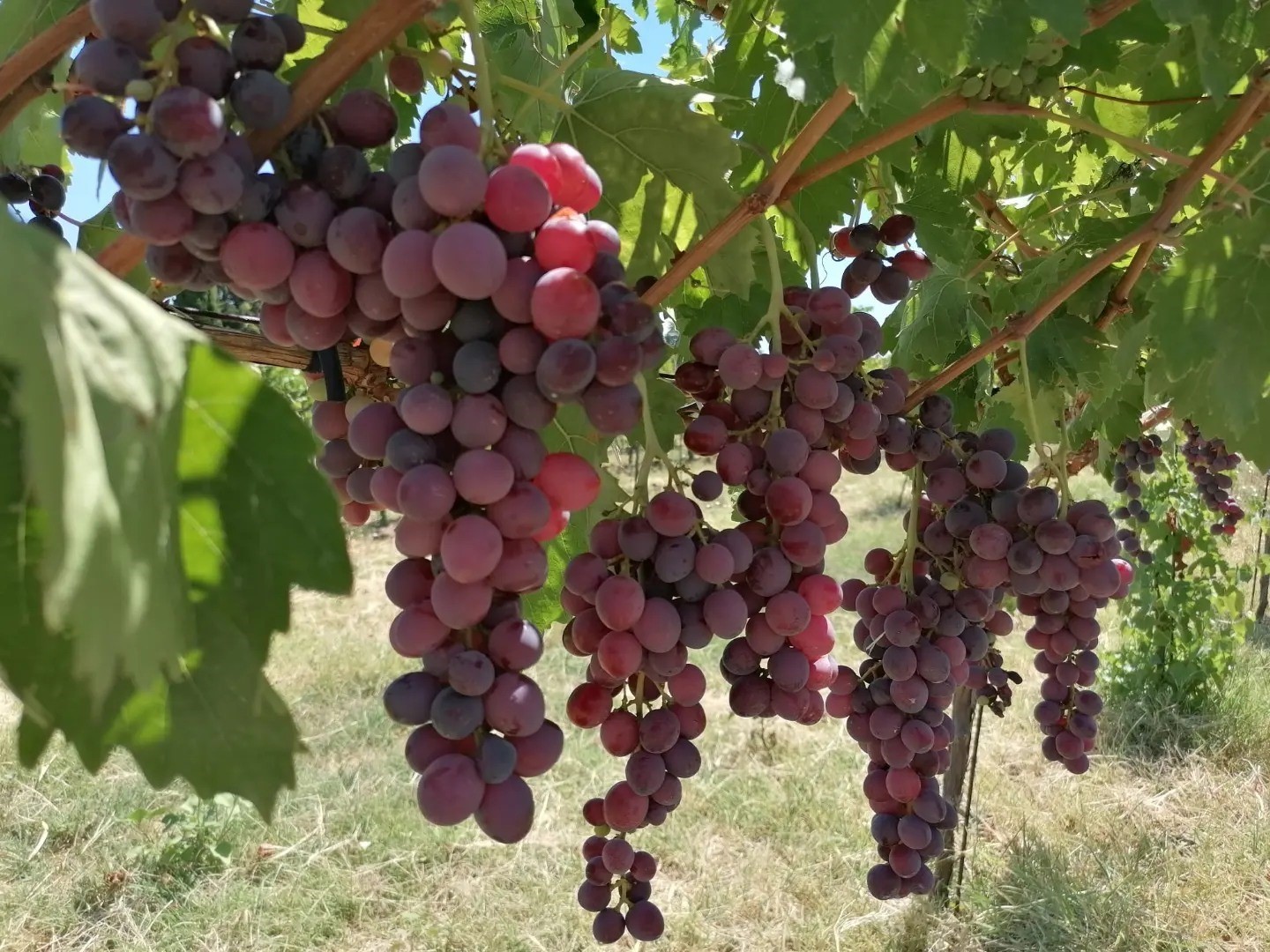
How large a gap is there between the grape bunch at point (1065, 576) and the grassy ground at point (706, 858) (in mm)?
1458

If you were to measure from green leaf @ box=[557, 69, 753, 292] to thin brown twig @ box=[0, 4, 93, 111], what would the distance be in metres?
0.48

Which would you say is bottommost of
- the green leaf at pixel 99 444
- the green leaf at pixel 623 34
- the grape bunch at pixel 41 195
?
the green leaf at pixel 99 444

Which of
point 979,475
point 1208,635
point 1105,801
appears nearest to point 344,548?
point 979,475

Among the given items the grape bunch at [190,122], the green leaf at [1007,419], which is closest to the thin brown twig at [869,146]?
the grape bunch at [190,122]

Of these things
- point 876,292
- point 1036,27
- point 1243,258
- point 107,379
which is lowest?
point 107,379

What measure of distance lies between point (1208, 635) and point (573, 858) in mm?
3865

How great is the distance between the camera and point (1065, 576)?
1.27m

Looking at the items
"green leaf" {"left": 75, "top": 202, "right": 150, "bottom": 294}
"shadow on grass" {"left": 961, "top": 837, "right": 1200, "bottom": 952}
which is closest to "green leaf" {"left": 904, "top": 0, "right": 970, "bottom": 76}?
"green leaf" {"left": 75, "top": 202, "right": 150, "bottom": 294}

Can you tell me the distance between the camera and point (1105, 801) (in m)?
3.97

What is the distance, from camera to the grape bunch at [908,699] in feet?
4.24

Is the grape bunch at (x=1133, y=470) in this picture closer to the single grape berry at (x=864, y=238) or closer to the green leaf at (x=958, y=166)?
the green leaf at (x=958, y=166)

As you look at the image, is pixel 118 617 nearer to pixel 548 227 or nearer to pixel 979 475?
pixel 548 227

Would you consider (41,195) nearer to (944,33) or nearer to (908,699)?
(944,33)

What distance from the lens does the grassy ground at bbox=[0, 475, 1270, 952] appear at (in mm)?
3164
